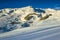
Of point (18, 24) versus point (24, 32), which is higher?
point (18, 24)

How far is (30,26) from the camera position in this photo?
19.6 ft

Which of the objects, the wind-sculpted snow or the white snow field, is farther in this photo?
the wind-sculpted snow

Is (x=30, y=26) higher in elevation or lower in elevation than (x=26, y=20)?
lower

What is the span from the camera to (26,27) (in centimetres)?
591

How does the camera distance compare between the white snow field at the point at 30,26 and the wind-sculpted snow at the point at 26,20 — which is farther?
the wind-sculpted snow at the point at 26,20

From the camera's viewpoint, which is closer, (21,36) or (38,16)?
(21,36)

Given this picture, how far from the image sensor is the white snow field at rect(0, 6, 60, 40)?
495 centimetres

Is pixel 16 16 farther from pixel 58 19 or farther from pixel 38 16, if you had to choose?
pixel 58 19

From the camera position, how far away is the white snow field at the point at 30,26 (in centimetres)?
495

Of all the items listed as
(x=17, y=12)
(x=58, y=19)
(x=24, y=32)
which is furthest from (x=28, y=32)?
(x=17, y=12)

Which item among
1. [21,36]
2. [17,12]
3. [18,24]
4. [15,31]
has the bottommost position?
[21,36]

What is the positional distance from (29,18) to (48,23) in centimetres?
89

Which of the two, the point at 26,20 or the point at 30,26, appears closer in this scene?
the point at 30,26

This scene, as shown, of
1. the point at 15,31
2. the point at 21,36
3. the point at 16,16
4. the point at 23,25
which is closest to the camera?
the point at 21,36
